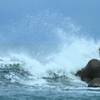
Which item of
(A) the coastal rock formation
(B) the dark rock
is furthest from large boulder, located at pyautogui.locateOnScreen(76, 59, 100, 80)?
(B) the dark rock

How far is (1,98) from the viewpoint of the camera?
10.7 meters

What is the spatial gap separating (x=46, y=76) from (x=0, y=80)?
302cm

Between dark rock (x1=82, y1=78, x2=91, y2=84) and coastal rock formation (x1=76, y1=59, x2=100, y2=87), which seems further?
dark rock (x1=82, y1=78, x2=91, y2=84)

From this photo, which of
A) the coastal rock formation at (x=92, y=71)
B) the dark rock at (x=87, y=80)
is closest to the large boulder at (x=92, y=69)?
the coastal rock formation at (x=92, y=71)

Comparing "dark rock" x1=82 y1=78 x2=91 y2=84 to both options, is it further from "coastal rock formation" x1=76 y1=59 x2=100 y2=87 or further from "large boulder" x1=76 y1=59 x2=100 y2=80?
"large boulder" x1=76 y1=59 x2=100 y2=80

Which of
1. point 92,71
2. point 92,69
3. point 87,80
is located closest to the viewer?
point 92,69

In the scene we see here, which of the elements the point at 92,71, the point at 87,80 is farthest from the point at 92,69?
the point at 87,80

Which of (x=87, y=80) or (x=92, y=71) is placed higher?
(x=92, y=71)

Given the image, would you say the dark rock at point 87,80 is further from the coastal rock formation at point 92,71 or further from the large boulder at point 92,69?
the large boulder at point 92,69

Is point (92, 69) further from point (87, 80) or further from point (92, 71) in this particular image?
point (87, 80)

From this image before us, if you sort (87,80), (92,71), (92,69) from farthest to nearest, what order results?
(87,80)
(92,71)
(92,69)

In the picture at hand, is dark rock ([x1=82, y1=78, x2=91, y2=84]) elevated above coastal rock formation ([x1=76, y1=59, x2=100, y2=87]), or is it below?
below

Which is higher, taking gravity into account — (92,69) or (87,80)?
(92,69)

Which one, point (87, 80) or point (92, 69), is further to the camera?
point (87, 80)
